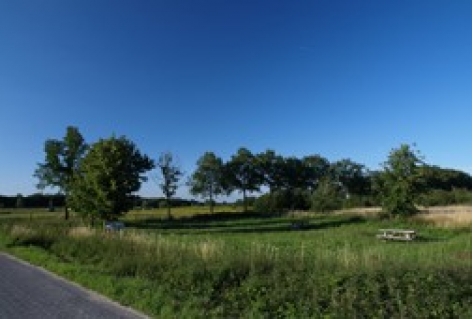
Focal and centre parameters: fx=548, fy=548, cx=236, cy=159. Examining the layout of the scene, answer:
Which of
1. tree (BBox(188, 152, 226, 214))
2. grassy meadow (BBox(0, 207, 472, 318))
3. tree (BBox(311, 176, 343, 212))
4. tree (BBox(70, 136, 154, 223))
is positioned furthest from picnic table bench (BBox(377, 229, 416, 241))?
tree (BBox(188, 152, 226, 214))

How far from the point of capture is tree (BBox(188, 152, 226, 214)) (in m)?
103

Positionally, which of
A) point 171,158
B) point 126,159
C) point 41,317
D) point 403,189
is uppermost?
point 171,158

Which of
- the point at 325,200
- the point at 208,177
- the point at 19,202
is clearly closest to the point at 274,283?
Answer: the point at 325,200

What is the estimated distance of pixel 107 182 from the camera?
36625 millimetres

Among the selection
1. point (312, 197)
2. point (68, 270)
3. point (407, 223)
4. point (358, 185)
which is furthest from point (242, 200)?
point (68, 270)

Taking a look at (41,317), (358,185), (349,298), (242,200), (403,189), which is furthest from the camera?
(358,185)

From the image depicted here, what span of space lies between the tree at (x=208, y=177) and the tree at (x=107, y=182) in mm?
63317

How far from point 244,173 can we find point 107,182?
76.1m

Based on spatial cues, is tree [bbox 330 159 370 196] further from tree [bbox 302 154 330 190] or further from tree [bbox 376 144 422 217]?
tree [bbox 376 144 422 217]

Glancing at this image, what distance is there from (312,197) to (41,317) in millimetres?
70747

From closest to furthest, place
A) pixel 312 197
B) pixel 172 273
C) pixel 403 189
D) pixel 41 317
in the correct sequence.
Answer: pixel 41 317 → pixel 172 273 → pixel 403 189 → pixel 312 197

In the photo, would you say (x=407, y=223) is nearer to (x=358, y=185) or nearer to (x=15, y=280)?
(x=15, y=280)

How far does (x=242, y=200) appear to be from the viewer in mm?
107812

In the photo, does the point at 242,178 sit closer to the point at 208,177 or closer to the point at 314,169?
the point at 208,177
